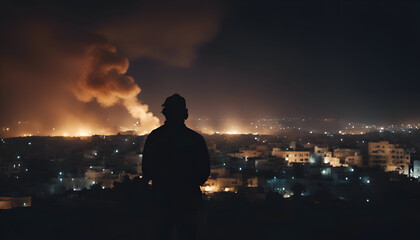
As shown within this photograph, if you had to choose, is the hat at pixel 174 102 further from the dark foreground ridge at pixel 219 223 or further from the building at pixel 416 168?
the building at pixel 416 168

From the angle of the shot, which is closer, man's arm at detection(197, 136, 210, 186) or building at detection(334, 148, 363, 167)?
man's arm at detection(197, 136, 210, 186)

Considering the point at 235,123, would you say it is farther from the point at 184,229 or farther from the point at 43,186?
the point at 184,229

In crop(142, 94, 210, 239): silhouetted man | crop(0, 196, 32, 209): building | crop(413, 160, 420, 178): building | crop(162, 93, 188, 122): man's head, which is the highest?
crop(162, 93, 188, 122): man's head

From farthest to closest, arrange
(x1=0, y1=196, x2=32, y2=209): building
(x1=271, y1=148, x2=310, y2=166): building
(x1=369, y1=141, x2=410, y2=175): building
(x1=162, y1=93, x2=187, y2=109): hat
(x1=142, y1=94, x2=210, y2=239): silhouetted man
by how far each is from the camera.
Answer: (x1=271, y1=148, x2=310, y2=166): building → (x1=369, y1=141, x2=410, y2=175): building → (x1=0, y1=196, x2=32, y2=209): building → (x1=162, y1=93, x2=187, y2=109): hat → (x1=142, y1=94, x2=210, y2=239): silhouetted man

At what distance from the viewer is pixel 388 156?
3128 centimetres

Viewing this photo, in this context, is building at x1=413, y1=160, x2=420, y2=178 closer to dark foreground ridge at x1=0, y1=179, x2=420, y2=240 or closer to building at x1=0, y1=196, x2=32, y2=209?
dark foreground ridge at x1=0, y1=179, x2=420, y2=240

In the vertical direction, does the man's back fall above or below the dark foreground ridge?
above

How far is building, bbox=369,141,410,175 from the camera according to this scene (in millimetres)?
29506

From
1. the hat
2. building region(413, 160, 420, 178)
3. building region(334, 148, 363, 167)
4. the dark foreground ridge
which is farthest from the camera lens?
building region(334, 148, 363, 167)

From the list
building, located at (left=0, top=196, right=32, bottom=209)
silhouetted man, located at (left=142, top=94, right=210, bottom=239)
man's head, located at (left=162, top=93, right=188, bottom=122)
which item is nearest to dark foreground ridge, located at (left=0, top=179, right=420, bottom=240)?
silhouetted man, located at (left=142, top=94, right=210, bottom=239)

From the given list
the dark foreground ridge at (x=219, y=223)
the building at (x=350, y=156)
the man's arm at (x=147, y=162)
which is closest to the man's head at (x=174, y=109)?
the man's arm at (x=147, y=162)

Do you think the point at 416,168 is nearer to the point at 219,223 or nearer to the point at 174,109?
the point at 219,223

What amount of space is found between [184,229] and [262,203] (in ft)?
15.8

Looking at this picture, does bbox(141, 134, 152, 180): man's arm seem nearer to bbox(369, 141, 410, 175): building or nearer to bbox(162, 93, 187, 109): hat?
bbox(162, 93, 187, 109): hat
